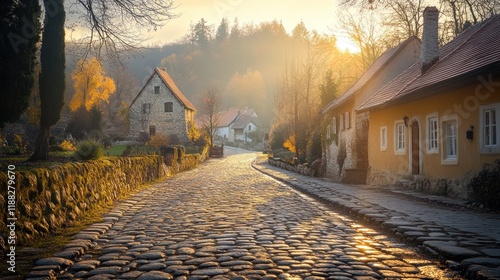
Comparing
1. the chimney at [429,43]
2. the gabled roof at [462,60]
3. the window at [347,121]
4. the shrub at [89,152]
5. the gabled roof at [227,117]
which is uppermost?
the gabled roof at [227,117]

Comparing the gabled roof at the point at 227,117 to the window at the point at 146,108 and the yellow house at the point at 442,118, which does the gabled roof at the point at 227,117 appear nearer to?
the window at the point at 146,108

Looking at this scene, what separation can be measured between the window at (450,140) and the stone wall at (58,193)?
10289mm

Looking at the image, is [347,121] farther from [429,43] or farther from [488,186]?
[488,186]

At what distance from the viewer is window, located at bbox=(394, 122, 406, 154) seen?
1667cm

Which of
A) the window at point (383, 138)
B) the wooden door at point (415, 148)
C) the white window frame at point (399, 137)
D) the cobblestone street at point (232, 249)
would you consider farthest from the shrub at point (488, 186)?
the window at point (383, 138)

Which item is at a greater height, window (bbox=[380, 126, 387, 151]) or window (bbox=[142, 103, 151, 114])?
window (bbox=[142, 103, 151, 114])

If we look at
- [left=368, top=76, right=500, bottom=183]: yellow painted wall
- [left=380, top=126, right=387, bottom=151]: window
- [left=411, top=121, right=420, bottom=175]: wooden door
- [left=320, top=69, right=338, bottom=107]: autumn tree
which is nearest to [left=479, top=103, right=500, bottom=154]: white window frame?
[left=368, top=76, right=500, bottom=183]: yellow painted wall

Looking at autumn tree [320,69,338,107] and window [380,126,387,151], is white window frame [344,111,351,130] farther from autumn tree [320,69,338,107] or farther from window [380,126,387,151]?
autumn tree [320,69,338,107]

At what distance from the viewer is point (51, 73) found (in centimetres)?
1661

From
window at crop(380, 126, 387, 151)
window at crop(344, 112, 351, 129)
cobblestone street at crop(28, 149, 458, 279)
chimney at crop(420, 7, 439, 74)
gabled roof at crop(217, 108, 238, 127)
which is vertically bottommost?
cobblestone street at crop(28, 149, 458, 279)

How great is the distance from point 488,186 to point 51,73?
1575cm

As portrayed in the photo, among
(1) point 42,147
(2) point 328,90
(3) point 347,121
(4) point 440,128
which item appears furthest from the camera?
(2) point 328,90

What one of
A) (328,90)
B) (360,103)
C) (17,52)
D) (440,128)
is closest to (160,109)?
(328,90)

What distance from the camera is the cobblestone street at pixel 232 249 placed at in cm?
465
